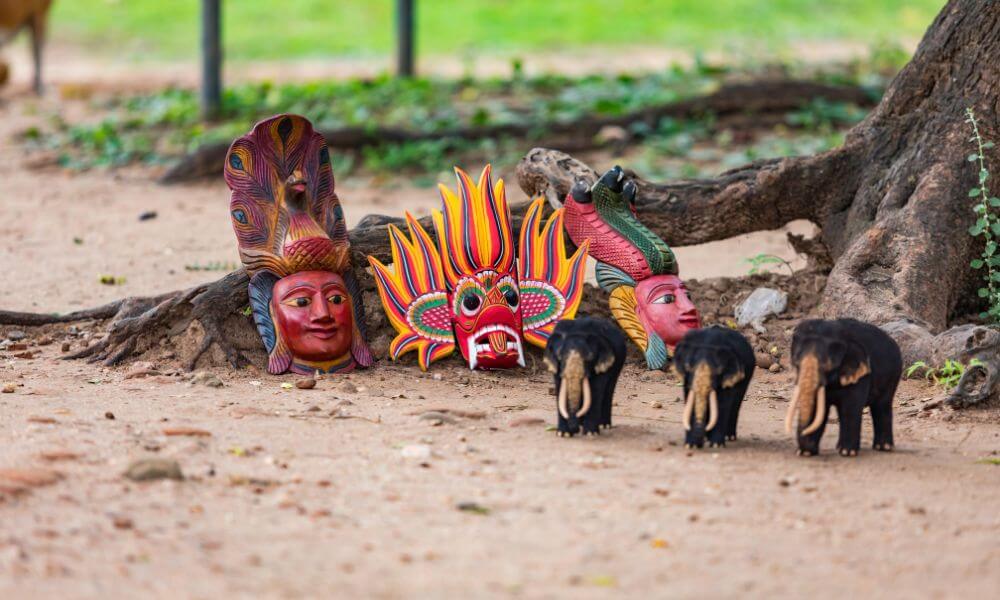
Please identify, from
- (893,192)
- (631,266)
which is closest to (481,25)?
(893,192)

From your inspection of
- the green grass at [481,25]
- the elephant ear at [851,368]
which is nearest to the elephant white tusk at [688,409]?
the elephant ear at [851,368]

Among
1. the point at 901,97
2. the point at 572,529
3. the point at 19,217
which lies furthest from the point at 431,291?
the point at 19,217

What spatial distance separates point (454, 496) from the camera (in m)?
4.61

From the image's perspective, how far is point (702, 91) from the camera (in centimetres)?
1423

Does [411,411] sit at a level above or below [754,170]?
below

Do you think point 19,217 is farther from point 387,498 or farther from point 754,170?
point 387,498

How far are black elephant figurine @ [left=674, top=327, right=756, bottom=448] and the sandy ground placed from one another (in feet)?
0.35

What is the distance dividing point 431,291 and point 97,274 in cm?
338

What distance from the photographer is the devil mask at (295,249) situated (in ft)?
21.0

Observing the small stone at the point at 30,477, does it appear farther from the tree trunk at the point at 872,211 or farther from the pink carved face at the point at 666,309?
the pink carved face at the point at 666,309

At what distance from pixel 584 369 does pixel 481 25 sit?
20.3 metres

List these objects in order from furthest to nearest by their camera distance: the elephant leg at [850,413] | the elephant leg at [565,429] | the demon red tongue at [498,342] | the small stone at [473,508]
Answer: the demon red tongue at [498,342], the elephant leg at [565,429], the elephant leg at [850,413], the small stone at [473,508]

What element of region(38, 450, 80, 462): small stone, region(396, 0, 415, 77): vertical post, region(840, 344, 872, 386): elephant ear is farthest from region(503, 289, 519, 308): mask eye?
region(396, 0, 415, 77): vertical post

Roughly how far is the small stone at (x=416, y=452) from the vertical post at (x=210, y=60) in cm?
1021
